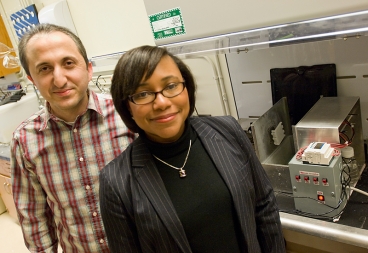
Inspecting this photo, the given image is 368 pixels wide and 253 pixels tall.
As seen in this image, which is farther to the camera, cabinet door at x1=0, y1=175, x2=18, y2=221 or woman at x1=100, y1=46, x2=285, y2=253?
cabinet door at x1=0, y1=175, x2=18, y2=221

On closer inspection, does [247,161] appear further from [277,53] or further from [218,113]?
[218,113]

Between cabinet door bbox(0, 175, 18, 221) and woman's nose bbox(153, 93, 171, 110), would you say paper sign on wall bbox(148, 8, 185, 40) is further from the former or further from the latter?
cabinet door bbox(0, 175, 18, 221)

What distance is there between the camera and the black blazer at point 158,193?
92 cm

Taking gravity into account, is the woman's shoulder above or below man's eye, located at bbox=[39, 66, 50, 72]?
below

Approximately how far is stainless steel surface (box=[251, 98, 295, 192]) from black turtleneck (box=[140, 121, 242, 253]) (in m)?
0.48

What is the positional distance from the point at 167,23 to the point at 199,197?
0.79 m

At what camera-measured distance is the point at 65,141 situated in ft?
4.06

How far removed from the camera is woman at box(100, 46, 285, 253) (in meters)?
0.90

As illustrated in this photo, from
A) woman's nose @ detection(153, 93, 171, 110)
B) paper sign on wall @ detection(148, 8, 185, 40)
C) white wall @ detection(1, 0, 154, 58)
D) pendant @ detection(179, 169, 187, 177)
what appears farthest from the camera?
white wall @ detection(1, 0, 154, 58)

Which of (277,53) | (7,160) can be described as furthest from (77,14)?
(277,53)

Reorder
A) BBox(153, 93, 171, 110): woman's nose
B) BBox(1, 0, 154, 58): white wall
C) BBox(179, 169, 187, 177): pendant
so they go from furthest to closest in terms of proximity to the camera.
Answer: BBox(1, 0, 154, 58): white wall → BBox(179, 169, 187, 177): pendant → BBox(153, 93, 171, 110): woman's nose

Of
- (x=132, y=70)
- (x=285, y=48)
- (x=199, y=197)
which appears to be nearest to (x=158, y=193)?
(x=199, y=197)

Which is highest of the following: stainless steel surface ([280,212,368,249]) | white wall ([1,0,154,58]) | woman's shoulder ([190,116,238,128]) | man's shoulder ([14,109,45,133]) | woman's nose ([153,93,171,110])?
white wall ([1,0,154,58])

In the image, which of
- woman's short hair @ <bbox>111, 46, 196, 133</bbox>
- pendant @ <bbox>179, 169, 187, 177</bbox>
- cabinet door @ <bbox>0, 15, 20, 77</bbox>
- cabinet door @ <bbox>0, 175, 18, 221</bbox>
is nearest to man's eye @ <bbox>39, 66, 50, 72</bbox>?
woman's short hair @ <bbox>111, 46, 196, 133</bbox>
